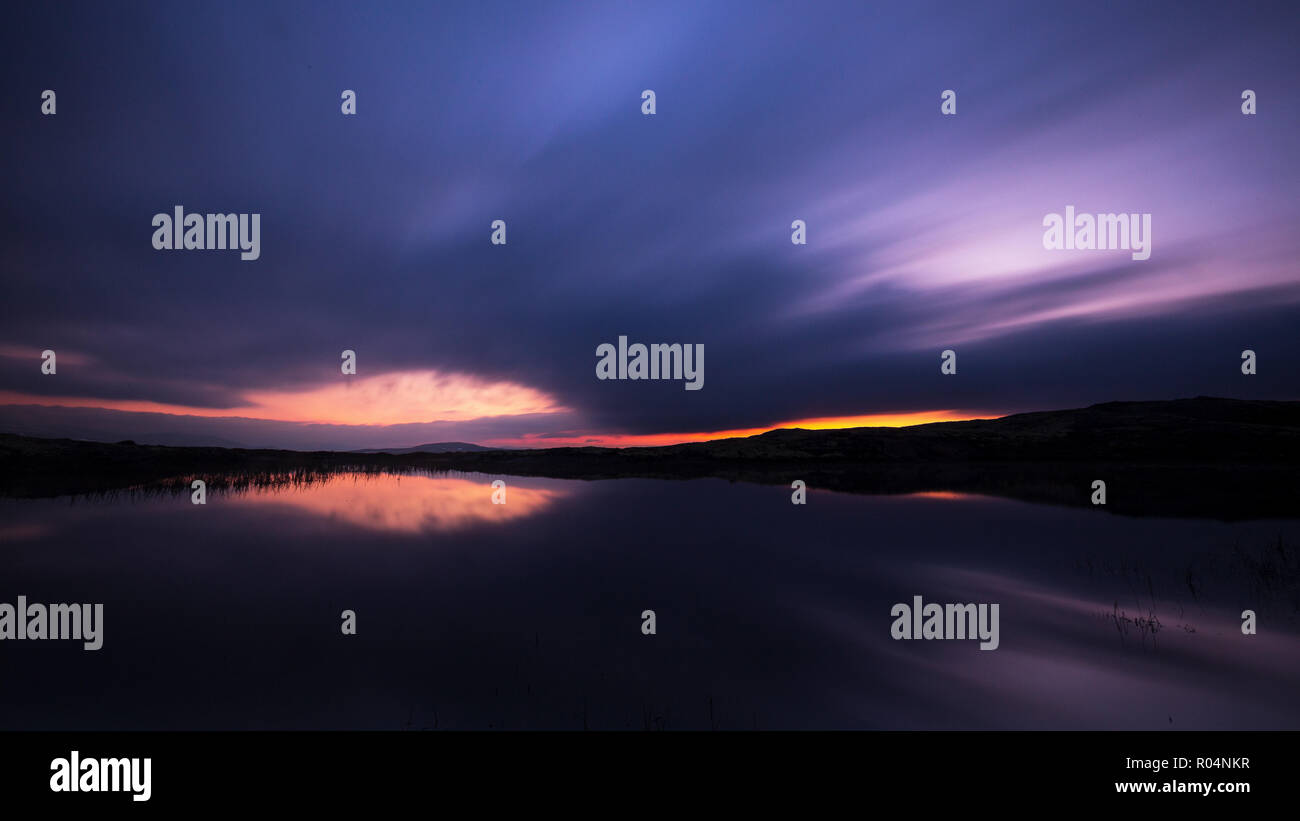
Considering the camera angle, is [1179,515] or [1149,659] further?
[1179,515]

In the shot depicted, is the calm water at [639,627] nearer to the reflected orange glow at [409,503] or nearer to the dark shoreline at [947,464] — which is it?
the reflected orange glow at [409,503]

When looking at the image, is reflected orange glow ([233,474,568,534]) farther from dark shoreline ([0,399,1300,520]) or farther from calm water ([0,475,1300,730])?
dark shoreline ([0,399,1300,520])

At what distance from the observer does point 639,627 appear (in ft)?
27.5

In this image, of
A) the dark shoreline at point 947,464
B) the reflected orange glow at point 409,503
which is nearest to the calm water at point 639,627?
the reflected orange glow at point 409,503

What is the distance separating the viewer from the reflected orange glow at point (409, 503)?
59.0 feet

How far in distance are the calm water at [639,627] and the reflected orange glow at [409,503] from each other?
173cm

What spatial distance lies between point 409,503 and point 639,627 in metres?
19.1

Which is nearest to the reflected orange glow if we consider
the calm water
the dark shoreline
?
the calm water

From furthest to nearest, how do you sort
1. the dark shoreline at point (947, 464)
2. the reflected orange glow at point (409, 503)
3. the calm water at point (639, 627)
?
the dark shoreline at point (947, 464), the reflected orange glow at point (409, 503), the calm water at point (639, 627)

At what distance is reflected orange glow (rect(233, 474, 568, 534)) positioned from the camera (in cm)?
1798
